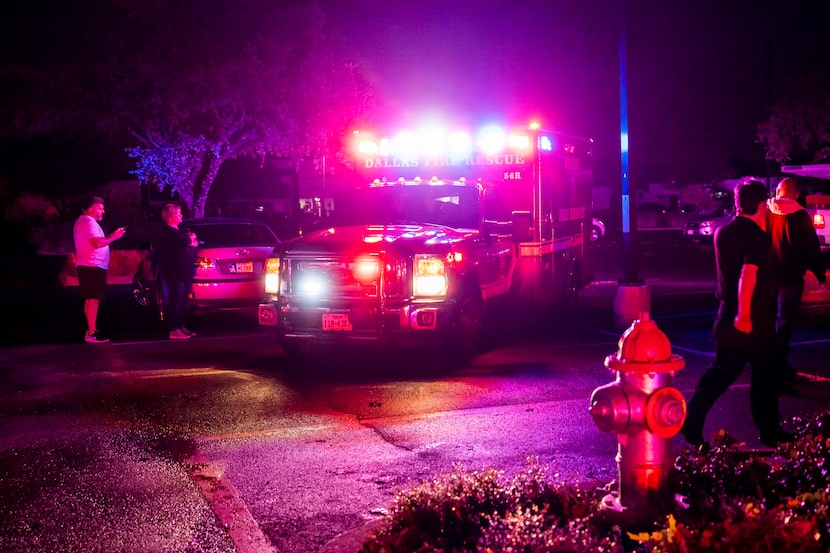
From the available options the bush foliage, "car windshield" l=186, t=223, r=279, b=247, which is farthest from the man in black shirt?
"car windshield" l=186, t=223, r=279, b=247

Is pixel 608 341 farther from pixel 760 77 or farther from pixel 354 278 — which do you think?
pixel 760 77

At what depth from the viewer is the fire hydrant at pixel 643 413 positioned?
4.18m

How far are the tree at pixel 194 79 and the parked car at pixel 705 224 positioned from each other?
1257 centimetres

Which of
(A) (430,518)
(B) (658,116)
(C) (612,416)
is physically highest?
(B) (658,116)

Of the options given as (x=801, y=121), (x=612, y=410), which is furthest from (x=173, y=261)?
(x=801, y=121)

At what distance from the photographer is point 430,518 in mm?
4188

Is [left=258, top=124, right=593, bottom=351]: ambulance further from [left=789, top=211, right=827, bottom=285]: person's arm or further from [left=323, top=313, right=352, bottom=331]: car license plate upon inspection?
[left=789, top=211, right=827, bottom=285]: person's arm

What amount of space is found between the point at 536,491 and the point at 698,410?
218 centimetres

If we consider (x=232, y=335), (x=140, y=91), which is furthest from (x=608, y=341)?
(x=140, y=91)

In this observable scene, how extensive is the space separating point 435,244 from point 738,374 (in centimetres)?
409

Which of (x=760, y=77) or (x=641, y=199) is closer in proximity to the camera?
(x=760, y=77)

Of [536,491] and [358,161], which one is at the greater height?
[358,161]

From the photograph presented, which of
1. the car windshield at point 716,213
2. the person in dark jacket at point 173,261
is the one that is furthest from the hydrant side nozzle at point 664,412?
the car windshield at point 716,213

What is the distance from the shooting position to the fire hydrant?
13.7 ft
